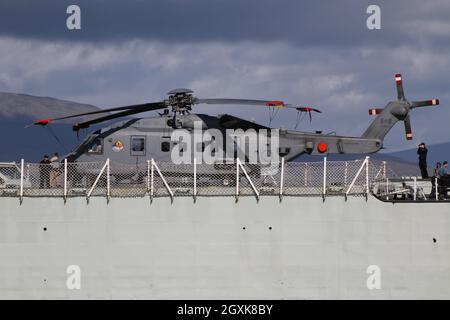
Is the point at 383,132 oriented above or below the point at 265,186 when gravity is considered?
above

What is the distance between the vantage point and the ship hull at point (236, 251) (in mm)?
27234

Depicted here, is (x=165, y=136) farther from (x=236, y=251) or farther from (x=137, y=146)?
(x=236, y=251)

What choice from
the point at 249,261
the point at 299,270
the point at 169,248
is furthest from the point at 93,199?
the point at 299,270

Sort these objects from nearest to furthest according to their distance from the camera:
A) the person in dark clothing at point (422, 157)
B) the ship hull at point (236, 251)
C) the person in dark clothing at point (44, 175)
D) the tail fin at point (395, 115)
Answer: the ship hull at point (236, 251) < the person in dark clothing at point (44, 175) < the person in dark clothing at point (422, 157) < the tail fin at point (395, 115)

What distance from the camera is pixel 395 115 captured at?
35.3m

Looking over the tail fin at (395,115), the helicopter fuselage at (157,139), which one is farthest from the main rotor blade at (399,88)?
the helicopter fuselage at (157,139)

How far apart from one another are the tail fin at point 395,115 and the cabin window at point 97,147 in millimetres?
12464

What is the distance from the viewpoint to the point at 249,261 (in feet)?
89.5

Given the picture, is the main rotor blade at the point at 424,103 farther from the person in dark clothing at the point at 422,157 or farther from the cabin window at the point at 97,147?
the cabin window at the point at 97,147

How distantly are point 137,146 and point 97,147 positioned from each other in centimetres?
176

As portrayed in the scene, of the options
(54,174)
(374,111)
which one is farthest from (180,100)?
(374,111)

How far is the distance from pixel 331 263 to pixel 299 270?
3.98 ft

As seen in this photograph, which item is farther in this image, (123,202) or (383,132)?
(383,132)
